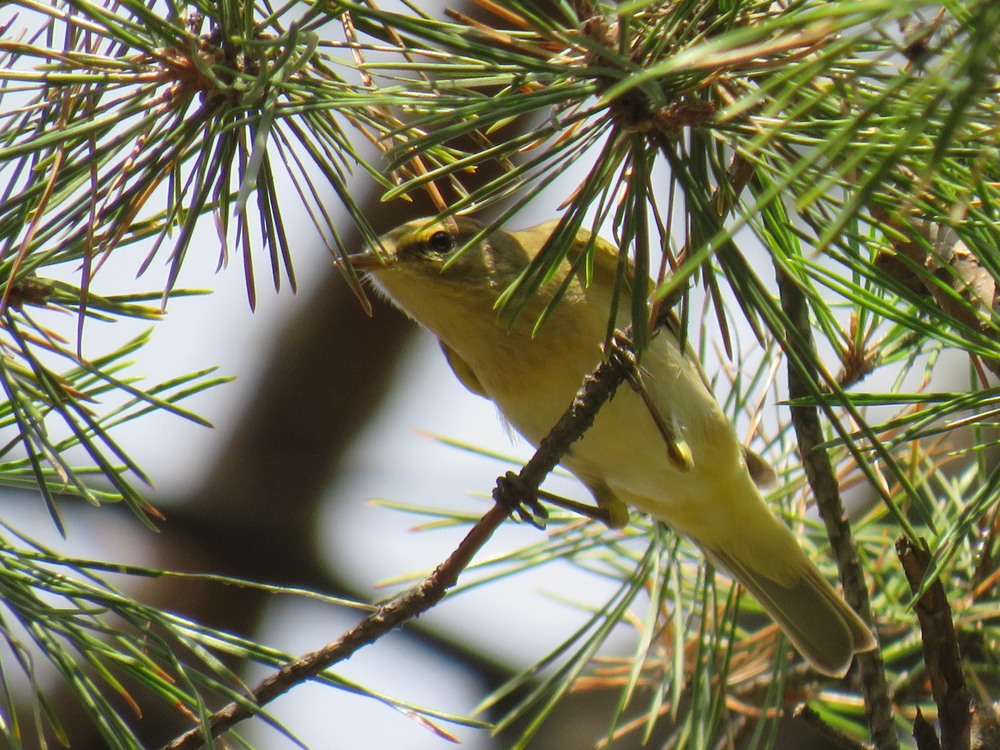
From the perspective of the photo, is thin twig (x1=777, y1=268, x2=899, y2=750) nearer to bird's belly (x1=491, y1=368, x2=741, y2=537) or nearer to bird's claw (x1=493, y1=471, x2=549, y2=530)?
bird's claw (x1=493, y1=471, x2=549, y2=530)

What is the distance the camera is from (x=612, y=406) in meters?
2.43

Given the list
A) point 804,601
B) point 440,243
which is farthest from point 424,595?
point 804,601

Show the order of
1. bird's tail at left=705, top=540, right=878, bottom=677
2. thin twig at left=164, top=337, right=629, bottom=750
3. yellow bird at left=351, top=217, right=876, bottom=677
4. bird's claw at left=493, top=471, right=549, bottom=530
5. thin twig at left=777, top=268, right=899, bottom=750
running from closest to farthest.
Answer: thin twig at left=164, top=337, right=629, bottom=750
thin twig at left=777, top=268, right=899, bottom=750
bird's claw at left=493, top=471, right=549, bottom=530
yellow bird at left=351, top=217, right=876, bottom=677
bird's tail at left=705, top=540, right=878, bottom=677

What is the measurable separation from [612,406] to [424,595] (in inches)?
40.2

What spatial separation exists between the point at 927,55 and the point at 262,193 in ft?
2.50

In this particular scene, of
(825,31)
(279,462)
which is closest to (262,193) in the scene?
(825,31)

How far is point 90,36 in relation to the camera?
5.01 ft

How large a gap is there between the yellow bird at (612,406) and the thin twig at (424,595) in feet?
2.09

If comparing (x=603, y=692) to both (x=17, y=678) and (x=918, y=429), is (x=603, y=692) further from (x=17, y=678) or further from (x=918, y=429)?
(x=918, y=429)

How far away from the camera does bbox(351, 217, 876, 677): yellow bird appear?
224 cm

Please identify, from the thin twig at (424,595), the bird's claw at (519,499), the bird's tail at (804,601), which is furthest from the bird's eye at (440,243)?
the bird's tail at (804,601)

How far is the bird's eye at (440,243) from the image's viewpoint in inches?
88.4

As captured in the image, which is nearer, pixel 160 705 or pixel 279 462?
pixel 160 705

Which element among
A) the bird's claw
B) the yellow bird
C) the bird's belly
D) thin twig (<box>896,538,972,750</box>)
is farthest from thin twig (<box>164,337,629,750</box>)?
the bird's belly
